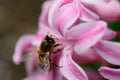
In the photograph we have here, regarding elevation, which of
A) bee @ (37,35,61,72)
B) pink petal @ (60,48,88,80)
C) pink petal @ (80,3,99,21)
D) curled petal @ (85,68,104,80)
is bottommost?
curled petal @ (85,68,104,80)

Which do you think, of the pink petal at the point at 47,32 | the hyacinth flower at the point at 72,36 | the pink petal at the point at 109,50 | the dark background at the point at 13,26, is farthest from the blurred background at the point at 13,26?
the pink petal at the point at 109,50

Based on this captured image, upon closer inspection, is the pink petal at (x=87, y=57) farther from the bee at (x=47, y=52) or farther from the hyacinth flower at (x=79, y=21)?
the bee at (x=47, y=52)

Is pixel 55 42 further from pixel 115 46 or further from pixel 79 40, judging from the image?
pixel 115 46

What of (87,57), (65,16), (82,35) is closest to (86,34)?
(82,35)

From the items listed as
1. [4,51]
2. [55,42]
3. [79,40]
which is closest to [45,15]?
[55,42]

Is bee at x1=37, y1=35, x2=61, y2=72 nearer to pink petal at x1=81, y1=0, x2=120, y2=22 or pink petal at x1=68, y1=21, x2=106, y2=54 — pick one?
pink petal at x1=68, y1=21, x2=106, y2=54

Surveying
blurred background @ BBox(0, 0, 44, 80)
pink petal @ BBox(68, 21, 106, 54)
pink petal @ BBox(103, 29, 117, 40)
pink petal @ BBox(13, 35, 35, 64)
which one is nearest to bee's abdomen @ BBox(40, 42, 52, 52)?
pink petal @ BBox(68, 21, 106, 54)

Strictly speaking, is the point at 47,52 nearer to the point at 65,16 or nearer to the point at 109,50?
the point at 65,16
